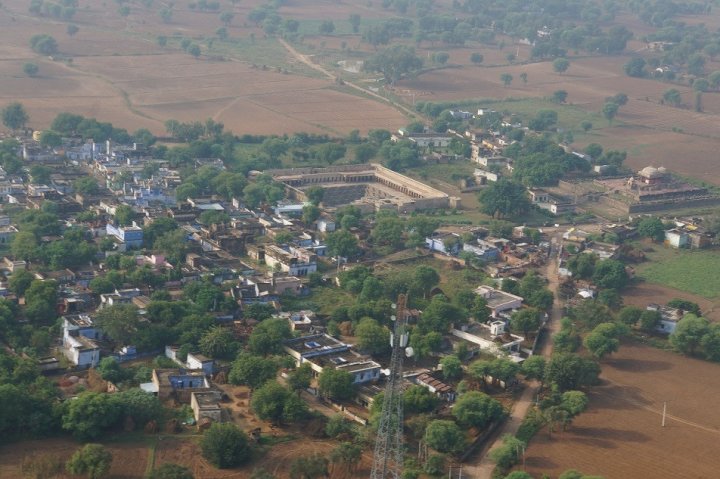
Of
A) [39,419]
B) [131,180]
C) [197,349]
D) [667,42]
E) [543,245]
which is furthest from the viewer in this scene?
[667,42]

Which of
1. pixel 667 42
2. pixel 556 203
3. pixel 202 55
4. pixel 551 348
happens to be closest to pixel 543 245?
pixel 556 203

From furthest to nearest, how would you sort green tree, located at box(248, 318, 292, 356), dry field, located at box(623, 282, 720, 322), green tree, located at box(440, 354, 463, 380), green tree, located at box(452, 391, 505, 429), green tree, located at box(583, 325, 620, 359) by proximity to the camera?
dry field, located at box(623, 282, 720, 322) → green tree, located at box(583, 325, 620, 359) → green tree, located at box(248, 318, 292, 356) → green tree, located at box(440, 354, 463, 380) → green tree, located at box(452, 391, 505, 429)

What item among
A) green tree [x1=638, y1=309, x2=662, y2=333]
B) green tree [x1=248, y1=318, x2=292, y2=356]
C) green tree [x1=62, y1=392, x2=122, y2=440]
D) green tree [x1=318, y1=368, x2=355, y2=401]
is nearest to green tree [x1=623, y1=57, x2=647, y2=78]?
green tree [x1=638, y1=309, x2=662, y2=333]

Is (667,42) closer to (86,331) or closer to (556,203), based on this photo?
(556,203)

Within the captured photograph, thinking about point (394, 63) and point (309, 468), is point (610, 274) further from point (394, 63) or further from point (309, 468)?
point (394, 63)

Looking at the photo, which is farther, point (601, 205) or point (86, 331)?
point (601, 205)

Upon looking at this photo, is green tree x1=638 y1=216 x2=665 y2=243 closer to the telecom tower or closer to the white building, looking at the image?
the telecom tower

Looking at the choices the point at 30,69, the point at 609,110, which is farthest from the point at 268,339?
the point at 30,69
